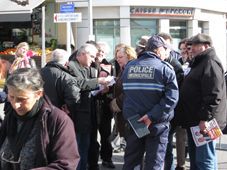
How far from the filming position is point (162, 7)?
936 inches

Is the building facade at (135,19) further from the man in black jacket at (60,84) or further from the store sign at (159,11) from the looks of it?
the man in black jacket at (60,84)

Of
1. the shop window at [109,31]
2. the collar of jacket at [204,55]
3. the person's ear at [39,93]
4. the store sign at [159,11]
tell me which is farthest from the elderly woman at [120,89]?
the store sign at [159,11]

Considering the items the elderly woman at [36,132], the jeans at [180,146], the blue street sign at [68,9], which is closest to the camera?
the elderly woman at [36,132]

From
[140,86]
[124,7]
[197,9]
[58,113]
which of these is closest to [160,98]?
[140,86]

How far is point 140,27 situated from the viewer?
23.7 m

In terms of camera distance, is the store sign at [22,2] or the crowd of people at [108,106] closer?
the crowd of people at [108,106]

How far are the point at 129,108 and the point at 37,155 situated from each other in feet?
7.34

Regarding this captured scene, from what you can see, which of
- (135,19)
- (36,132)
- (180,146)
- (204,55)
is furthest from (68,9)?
(36,132)

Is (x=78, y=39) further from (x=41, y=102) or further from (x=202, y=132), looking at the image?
(x=41, y=102)

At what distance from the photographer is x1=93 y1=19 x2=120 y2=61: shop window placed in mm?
23219

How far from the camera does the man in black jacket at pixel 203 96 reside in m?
4.94

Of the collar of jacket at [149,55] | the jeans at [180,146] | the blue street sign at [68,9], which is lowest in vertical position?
the jeans at [180,146]

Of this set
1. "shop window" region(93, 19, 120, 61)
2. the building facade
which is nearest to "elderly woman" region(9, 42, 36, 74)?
the building facade

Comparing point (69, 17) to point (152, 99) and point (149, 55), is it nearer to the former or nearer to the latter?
point (149, 55)
